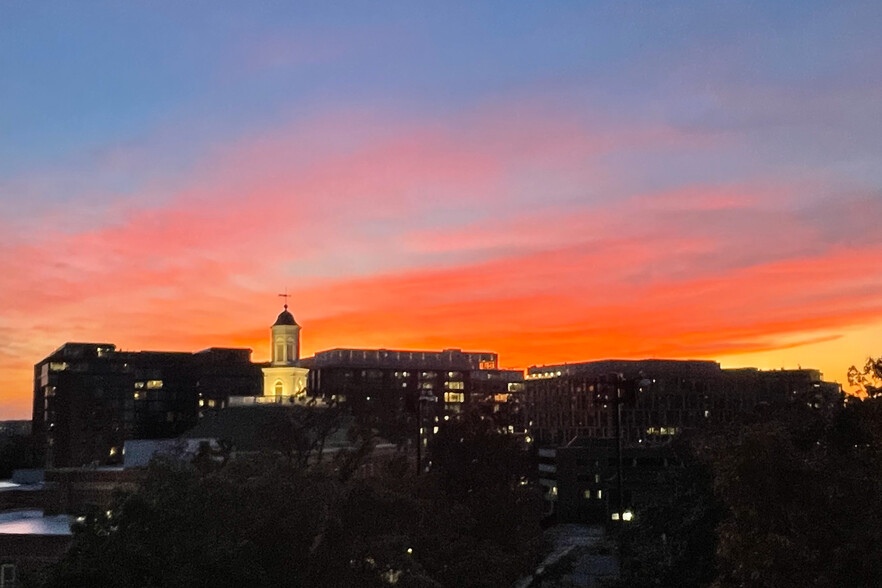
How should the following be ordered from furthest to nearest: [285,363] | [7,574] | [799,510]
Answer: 1. [285,363]
2. [7,574]
3. [799,510]

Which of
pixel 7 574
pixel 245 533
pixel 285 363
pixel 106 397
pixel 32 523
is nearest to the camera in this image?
pixel 245 533

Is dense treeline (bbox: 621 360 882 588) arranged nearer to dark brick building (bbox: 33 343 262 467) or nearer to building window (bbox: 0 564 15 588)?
building window (bbox: 0 564 15 588)

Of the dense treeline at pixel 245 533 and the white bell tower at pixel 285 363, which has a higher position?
the white bell tower at pixel 285 363

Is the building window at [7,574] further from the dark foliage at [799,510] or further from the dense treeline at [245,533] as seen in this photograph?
the dark foliage at [799,510]

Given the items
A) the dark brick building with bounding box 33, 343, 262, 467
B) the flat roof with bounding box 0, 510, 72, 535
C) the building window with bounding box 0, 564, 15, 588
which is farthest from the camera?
the dark brick building with bounding box 33, 343, 262, 467

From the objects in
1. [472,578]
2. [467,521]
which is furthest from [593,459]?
[472,578]

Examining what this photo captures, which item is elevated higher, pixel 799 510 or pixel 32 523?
pixel 799 510

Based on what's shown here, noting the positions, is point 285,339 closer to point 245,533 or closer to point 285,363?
point 285,363

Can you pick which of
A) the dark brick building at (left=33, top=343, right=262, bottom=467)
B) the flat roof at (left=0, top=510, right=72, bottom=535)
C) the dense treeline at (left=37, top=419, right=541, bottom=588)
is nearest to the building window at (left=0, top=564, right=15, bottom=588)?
the flat roof at (left=0, top=510, right=72, bottom=535)

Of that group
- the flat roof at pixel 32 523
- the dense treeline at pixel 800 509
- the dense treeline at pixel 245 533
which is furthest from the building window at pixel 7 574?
the dense treeline at pixel 800 509

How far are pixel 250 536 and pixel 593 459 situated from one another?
84.7m

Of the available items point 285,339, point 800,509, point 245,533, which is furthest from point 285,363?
point 800,509

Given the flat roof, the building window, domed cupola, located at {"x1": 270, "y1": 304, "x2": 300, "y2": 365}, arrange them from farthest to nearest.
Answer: domed cupola, located at {"x1": 270, "y1": 304, "x2": 300, "y2": 365} → the flat roof → the building window

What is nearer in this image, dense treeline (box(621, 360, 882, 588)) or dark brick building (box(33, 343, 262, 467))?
dense treeline (box(621, 360, 882, 588))
